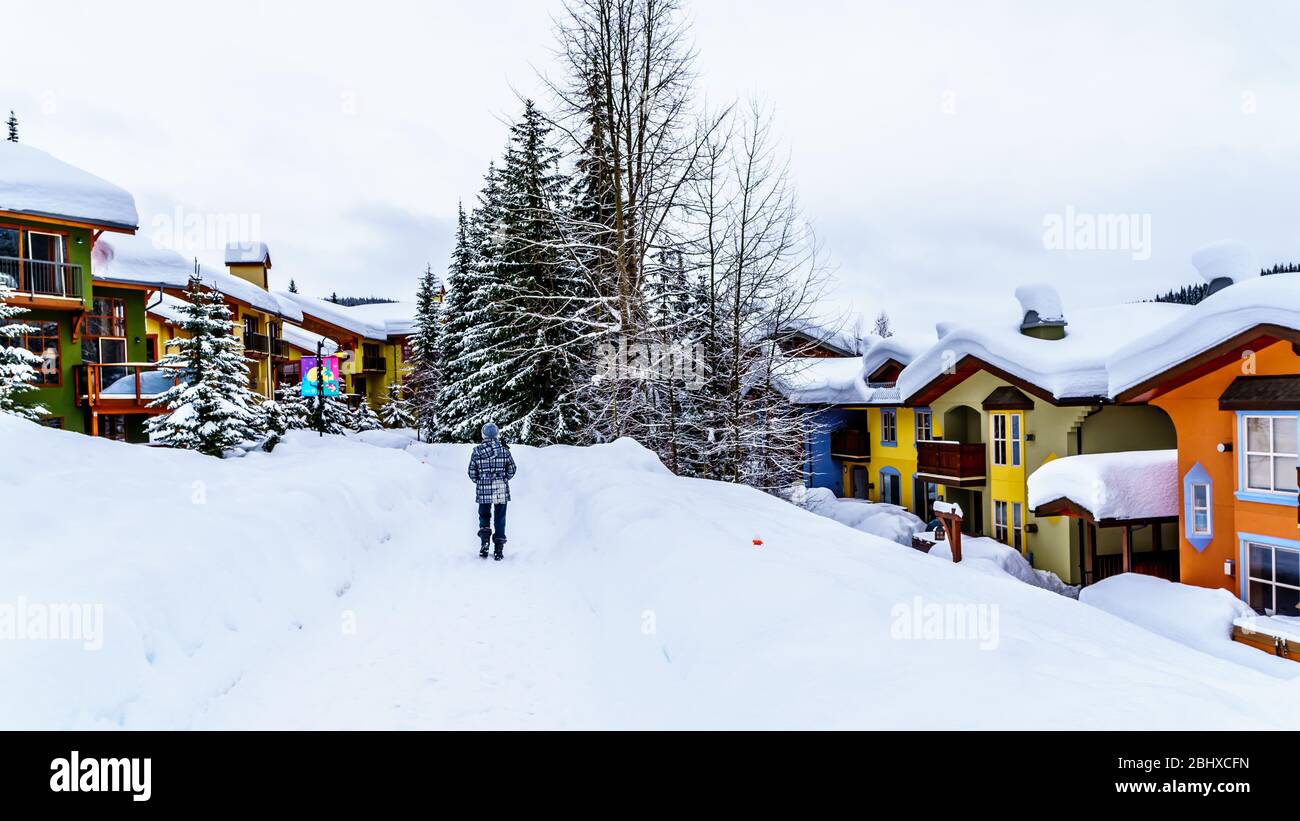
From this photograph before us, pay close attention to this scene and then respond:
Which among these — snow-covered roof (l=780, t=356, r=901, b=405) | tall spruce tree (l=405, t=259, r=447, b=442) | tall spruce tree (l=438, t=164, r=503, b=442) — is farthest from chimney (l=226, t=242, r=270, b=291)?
snow-covered roof (l=780, t=356, r=901, b=405)

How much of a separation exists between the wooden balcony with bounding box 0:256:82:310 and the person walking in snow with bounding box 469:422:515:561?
19.2 m

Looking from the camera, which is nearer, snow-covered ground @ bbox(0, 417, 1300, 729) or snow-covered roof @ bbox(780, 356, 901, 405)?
snow-covered ground @ bbox(0, 417, 1300, 729)

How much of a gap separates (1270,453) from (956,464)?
12435 millimetres

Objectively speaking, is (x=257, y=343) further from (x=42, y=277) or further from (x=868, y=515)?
(x=868, y=515)

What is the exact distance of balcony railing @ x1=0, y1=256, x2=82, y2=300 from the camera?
2017 cm

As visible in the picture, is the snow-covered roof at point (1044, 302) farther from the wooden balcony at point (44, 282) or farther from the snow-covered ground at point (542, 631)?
the wooden balcony at point (44, 282)

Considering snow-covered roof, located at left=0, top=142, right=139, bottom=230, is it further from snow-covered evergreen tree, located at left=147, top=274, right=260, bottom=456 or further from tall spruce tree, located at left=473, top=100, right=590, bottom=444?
tall spruce tree, located at left=473, top=100, right=590, bottom=444

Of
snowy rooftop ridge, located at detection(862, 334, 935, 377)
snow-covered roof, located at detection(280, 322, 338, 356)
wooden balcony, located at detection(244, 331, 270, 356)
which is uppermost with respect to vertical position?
snow-covered roof, located at detection(280, 322, 338, 356)

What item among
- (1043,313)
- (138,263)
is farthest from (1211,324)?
(138,263)

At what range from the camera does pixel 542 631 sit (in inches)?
243

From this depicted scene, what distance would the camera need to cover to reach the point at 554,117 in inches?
771

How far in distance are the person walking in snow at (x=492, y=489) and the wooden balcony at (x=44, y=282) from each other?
1922 centimetres
